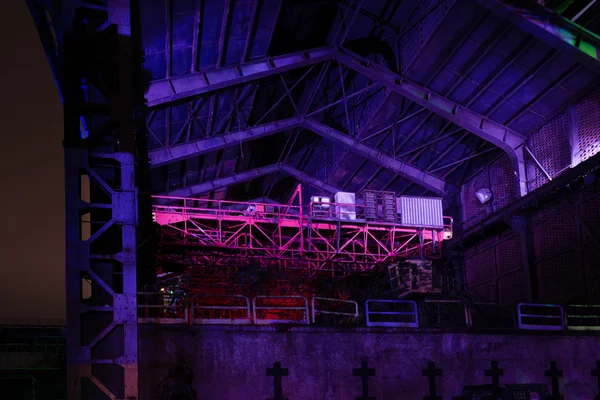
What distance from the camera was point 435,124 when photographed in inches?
1337

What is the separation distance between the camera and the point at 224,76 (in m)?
29.1

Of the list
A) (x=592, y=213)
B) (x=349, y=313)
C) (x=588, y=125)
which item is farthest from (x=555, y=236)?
(x=349, y=313)

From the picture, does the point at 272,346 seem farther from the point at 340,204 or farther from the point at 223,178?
the point at 223,178

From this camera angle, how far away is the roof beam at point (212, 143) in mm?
32819

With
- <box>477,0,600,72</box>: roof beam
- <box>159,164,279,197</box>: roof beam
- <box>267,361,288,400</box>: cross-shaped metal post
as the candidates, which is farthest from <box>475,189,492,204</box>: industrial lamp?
<box>267,361,288,400</box>: cross-shaped metal post

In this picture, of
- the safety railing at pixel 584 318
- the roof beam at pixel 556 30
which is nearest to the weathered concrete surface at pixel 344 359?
the safety railing at pixel 584 318

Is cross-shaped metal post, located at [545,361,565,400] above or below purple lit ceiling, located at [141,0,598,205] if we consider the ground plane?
below

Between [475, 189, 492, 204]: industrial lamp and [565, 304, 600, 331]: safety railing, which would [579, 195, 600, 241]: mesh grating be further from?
[475, 189, 492, 204]: industrial lamp

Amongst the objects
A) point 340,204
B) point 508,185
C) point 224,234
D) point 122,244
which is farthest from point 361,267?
point 122,244

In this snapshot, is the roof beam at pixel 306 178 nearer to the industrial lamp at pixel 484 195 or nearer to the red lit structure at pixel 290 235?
the red lit structure at pixel 290 235

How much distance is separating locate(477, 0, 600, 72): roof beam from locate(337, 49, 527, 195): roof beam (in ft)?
21.6

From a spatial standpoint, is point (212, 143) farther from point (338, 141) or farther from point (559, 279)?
point (559, 279)

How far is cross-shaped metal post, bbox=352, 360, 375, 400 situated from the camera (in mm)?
15117

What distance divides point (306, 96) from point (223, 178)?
8.89 m
